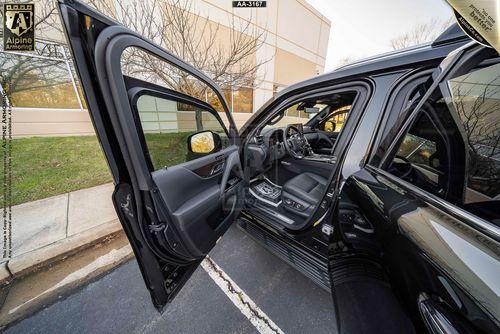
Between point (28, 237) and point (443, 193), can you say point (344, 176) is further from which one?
point (28, 237)

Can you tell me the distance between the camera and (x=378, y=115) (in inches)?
47.8

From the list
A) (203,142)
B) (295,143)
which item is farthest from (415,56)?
(295,143)

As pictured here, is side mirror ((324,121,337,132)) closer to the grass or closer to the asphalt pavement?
the asphalt pavement

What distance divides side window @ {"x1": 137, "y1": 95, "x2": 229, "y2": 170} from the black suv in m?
0.01

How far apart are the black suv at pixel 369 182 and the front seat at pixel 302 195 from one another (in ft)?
1.10

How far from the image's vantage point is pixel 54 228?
2465mm

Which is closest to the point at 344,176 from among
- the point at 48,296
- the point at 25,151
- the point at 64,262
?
the point at 48,296

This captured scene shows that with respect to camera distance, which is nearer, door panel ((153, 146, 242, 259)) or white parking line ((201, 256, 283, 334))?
door panel ((153, 146, 242, 259))

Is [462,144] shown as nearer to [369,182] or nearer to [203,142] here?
[369,182]

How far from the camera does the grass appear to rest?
10.5ft

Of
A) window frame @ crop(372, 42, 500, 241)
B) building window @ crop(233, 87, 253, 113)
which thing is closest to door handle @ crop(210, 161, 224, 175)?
window frame @ crop(372, 42, 500, 241)

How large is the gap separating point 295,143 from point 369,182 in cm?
215

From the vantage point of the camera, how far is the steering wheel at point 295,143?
310 centimetres

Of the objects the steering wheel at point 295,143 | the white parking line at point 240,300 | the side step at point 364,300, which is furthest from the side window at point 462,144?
the steering wheel at point 295,143
